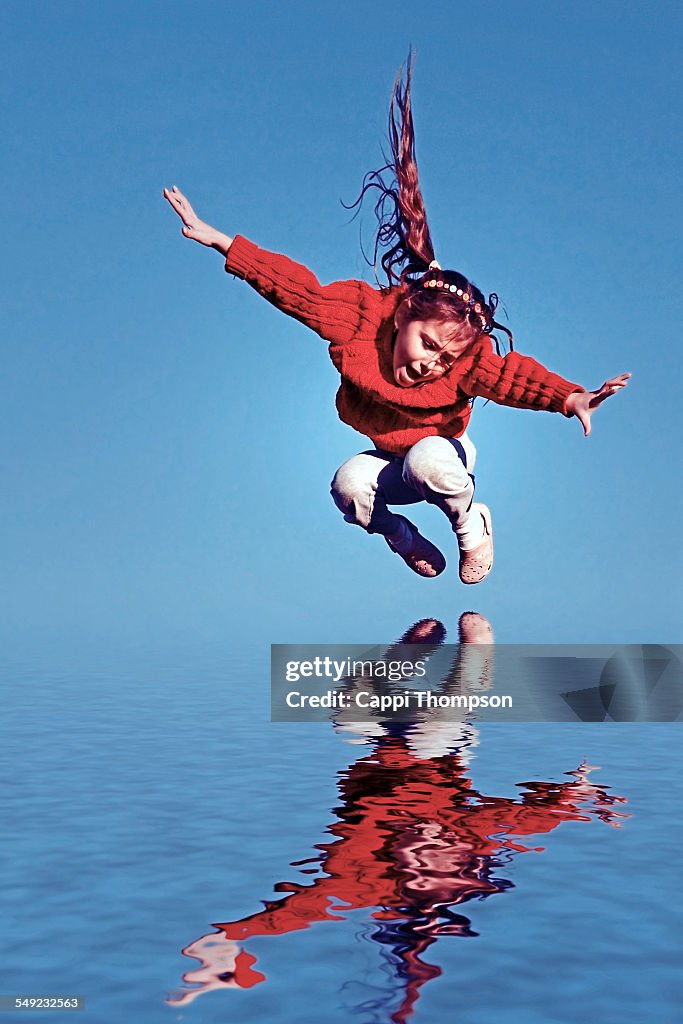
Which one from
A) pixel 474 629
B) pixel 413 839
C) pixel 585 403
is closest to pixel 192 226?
pixel 585 403

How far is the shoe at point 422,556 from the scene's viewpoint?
707 cm

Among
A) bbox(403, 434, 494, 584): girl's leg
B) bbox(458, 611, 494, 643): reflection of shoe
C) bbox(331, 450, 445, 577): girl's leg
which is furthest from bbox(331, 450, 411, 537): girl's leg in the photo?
bbox(458, 611, 494, 643): reflection of shoe

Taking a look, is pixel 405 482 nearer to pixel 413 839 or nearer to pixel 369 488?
pixel 369 488

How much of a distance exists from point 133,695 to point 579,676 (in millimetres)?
3121

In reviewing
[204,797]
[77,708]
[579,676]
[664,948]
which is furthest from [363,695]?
[664,948]

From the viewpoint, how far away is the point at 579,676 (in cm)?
671

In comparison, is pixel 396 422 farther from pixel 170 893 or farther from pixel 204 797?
pixel 170 893

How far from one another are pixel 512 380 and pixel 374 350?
2.52ft

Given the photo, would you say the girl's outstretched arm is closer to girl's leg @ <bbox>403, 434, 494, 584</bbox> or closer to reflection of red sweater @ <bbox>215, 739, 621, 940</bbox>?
girl's leg @ <bbox>403, 434, 494, 584</bbox>

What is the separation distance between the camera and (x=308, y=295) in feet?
20.4

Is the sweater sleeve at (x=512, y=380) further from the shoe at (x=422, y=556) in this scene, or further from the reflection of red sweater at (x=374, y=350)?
the shoe at (x=422, y=556)

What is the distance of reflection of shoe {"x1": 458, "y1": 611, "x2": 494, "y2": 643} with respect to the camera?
690cm

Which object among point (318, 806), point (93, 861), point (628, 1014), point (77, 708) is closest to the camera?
point (628, 1014)

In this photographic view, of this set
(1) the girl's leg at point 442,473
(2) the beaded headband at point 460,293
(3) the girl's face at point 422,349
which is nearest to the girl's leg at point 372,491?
(1) the girl's leg at point 442,473
